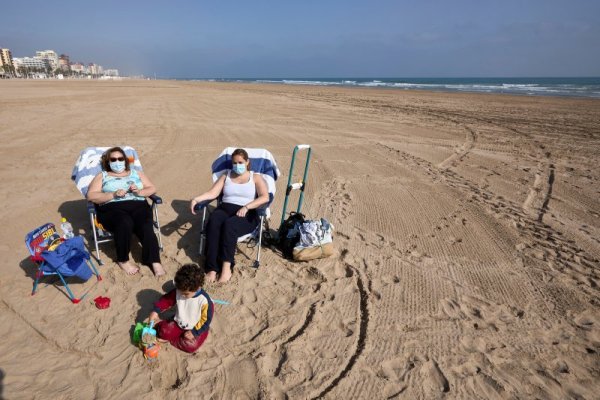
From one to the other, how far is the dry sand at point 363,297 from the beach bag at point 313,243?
0.12 meters

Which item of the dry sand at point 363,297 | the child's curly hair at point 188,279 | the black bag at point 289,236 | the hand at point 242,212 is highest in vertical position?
the hand at point 242,212

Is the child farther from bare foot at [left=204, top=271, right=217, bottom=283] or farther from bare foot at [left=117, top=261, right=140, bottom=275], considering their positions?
bare foot at [left=117, top=261, right=140, bottom=275]

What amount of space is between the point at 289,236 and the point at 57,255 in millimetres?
2328

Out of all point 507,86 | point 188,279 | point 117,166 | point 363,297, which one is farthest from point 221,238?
point 507,86

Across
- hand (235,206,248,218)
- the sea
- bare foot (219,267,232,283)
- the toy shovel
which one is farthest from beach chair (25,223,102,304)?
the sea

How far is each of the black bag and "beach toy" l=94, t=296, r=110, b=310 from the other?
1.91 metres

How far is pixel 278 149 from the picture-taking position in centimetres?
929

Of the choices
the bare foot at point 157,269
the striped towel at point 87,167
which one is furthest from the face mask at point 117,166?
the bare foot at point 157,269

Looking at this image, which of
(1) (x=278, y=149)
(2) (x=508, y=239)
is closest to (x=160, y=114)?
(1) (x=278, y=149)

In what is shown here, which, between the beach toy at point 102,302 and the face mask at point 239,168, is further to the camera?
the face mask at point 239,168

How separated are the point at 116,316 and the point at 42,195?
3816 millimetres

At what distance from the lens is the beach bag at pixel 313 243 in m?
4.07

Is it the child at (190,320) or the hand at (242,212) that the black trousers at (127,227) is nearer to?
the hand at (242,212)

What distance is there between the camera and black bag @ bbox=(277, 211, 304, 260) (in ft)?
13.8
